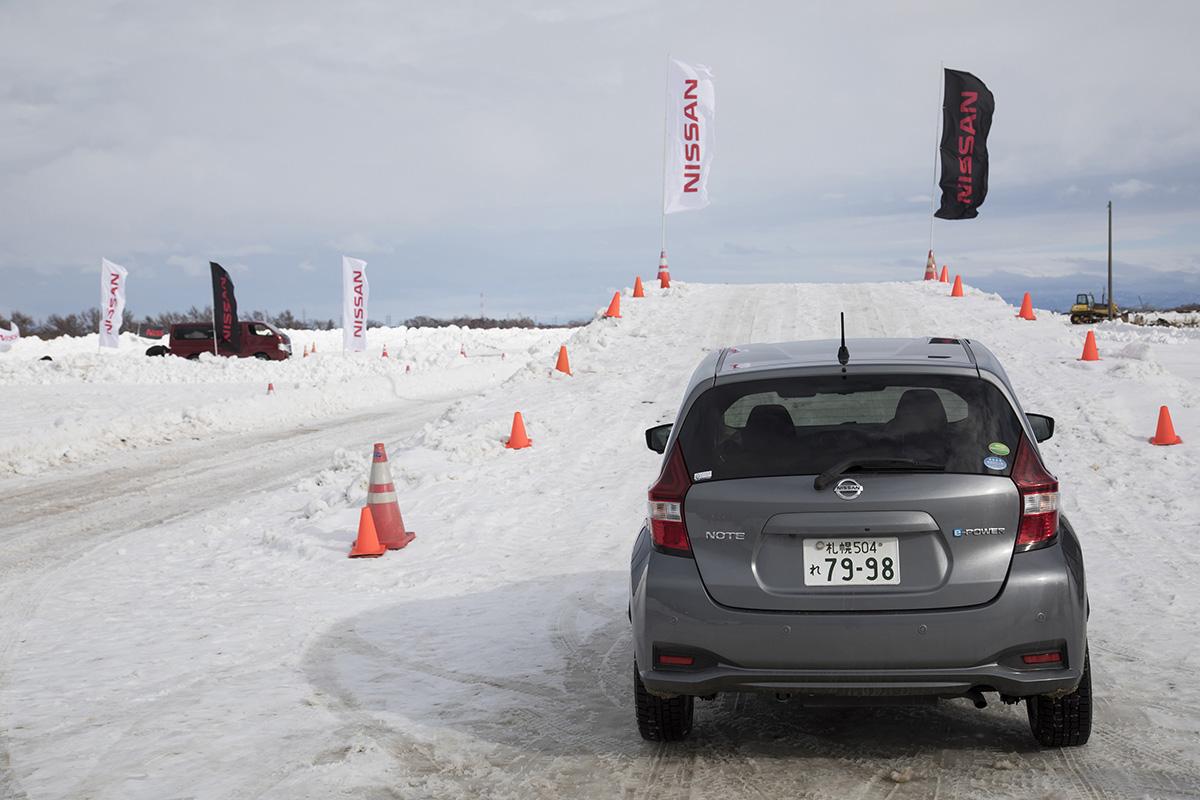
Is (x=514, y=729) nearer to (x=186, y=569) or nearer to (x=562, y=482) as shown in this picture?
(x=186, y=569)

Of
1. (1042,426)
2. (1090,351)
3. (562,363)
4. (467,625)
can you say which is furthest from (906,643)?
(562,363)

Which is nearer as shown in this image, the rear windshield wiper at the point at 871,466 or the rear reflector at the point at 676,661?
the rear windshield wiper at the point at 871,466

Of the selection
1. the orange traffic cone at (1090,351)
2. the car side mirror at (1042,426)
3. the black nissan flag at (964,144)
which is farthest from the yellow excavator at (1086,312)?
the car side mirror at (1042,426)

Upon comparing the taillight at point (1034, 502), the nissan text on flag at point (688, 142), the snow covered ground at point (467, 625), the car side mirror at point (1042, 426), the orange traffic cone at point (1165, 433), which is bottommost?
the snow covered ground at point (467, 625)

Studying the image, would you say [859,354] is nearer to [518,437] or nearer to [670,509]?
[670,509]

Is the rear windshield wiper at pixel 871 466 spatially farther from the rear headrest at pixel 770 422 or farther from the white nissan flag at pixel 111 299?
the white nissan flag at pixel 111 299

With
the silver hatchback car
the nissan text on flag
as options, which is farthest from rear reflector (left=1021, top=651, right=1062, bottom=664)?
the nissan text on flag

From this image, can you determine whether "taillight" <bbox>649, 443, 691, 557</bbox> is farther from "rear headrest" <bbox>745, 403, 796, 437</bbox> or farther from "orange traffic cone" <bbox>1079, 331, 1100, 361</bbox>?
"orange traffic cone" <bbox>1079, 331, 1100, 361</bbox>

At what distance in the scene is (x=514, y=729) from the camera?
4.94m

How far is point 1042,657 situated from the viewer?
399 cm

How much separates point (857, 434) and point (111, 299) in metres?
37.0

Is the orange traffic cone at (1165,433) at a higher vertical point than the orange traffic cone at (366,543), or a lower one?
higher

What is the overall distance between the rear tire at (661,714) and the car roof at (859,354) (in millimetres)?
1399

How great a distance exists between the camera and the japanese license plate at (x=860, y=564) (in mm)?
3998
